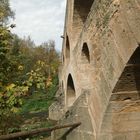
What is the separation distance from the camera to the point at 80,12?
1207cm

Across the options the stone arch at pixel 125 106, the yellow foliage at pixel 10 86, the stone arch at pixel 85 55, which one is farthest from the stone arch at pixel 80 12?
the yellow foliage at pixel 10 86

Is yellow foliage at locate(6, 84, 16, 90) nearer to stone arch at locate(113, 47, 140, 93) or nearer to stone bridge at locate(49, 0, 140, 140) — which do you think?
stone bridge at locate(49, 0, 140, 140)

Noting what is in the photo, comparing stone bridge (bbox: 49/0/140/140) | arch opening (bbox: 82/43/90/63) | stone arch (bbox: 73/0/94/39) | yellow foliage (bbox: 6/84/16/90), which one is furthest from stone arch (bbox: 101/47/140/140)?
stone arch (bbox: 73/0/94/39)

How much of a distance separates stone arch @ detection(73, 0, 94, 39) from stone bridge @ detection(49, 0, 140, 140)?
221cm

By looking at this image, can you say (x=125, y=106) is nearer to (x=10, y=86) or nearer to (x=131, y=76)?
(x=131, y=76)

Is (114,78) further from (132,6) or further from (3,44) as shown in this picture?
(3,44)

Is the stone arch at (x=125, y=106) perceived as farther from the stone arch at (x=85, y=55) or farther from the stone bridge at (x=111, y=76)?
the stone arch at (x=85, y=55)

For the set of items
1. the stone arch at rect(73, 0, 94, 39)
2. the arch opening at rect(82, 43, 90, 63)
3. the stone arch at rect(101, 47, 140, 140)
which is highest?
the stone arch at rect(73, 0, 94, 39)

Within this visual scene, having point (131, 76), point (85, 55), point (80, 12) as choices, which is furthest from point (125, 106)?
point (80, 12)

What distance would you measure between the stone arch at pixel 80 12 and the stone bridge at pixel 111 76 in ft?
7.24

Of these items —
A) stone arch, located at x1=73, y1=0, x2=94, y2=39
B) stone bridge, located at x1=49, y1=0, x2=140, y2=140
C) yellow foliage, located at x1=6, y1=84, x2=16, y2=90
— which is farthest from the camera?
stone arch, located at x1=73, y1=0, x2=94, y2=39

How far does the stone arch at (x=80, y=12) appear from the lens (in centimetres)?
1168

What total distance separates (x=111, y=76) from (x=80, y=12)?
5.31m

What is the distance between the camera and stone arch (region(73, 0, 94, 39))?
38.3 ft
